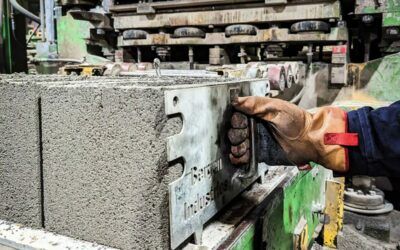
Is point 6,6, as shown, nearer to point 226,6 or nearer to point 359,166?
point 226,6

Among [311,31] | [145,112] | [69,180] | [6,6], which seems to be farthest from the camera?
[6,6]

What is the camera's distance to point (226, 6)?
333cm

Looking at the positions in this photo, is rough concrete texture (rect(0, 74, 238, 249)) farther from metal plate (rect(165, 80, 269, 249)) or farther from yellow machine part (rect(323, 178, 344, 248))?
yellow machine part (rect(323, 178, 344, 248))

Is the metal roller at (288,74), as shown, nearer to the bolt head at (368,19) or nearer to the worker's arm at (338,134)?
the bolt head at (368,19)

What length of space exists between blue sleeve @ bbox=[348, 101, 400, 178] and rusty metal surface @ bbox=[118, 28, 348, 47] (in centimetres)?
221

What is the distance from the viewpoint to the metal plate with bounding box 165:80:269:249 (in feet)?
2.53

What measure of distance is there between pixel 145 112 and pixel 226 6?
281 cm

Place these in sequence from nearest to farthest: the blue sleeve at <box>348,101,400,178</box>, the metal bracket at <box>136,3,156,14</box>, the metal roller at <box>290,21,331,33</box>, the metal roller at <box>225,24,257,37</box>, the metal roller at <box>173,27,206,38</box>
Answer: the blue sleeve at <box>348,101,400,178</box> → the metal roller at <box>290,21,331,33</box> → the metal roller at <box>225,24,257,37</box> → the metal roller at <box>173,27,206,38</box> → the metal bracket at <box>136,3,156,14</box>

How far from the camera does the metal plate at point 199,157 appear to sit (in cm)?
77

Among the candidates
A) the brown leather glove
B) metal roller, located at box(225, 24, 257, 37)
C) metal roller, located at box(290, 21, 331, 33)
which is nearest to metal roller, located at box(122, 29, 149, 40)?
metal roller, located at box(225, 24, 257, 37)

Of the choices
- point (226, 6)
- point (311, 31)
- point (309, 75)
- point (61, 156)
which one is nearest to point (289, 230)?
point (61, 156)

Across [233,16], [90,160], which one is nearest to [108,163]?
[90,160]

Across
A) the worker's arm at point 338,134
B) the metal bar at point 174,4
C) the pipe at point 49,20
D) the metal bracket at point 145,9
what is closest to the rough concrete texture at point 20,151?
the worker's arm at point 338,134

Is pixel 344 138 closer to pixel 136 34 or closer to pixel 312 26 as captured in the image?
pixel 312 26
